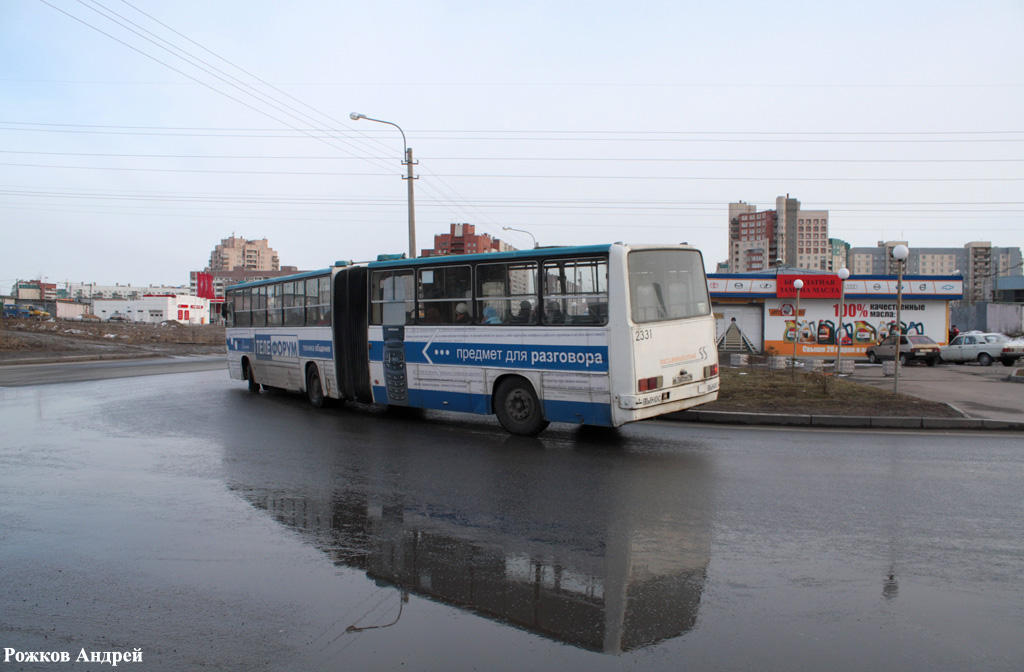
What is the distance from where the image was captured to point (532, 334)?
33.1ft

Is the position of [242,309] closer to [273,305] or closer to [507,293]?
[273,305]

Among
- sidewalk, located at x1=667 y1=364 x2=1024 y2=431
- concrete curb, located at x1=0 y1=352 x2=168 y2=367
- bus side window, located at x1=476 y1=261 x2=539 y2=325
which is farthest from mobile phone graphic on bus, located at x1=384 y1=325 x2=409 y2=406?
concrete curb, located at x1=0 y1=352 x2=168 y2=367

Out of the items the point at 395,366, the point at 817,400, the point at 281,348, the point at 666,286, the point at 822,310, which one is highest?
the point at 666,286

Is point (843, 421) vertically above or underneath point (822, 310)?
underneath

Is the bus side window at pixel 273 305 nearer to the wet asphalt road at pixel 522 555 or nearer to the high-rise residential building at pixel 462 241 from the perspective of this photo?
the wet asphalt road at pixel 522 555

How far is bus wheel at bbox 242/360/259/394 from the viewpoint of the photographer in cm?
1786

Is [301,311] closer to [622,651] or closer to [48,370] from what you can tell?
[622,651]

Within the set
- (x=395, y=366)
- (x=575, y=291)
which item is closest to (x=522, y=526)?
(x=575, y=291)

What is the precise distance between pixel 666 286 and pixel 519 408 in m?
2.93

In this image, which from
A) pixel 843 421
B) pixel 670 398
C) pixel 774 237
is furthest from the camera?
pixel 774 237

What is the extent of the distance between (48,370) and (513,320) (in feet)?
76.2

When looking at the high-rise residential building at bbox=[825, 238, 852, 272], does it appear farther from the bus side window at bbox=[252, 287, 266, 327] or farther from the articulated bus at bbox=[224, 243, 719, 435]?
the articulated bus at bbox=[224, 243, 719, 435]

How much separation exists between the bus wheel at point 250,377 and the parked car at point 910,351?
2498cm

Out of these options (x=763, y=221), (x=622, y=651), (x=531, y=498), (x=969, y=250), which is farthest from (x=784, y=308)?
(x=969, y=250)
